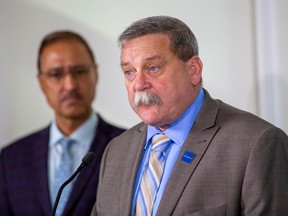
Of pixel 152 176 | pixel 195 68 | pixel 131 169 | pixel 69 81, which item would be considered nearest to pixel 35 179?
pixel 69 81

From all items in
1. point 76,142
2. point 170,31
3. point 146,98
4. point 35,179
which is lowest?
point 35,179

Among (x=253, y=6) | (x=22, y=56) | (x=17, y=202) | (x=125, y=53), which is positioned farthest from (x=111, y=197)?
(x=22, y=56)

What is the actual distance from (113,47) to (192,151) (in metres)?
1.16

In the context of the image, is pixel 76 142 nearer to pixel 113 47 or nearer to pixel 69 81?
pixel 69 81

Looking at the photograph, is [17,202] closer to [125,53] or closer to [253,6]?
[125,53]

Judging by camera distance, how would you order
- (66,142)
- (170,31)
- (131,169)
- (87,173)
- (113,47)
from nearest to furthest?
(170,31) → (131,169) → (87,173) → (66,142) → (113,47)

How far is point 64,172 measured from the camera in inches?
90.4

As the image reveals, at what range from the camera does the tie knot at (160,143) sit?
1679 millimetres

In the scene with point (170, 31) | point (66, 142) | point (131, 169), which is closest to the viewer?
point (170, 31)

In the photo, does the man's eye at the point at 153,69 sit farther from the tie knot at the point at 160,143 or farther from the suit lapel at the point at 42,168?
→ the suit lapel at the point at 42,168

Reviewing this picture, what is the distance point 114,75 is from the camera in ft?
8.45

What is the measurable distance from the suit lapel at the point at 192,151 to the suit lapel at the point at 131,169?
0.18 metres

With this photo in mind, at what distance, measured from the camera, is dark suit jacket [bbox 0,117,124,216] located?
7.23ft

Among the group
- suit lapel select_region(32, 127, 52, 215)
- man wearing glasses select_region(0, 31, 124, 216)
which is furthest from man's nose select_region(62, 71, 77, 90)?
suit lapel select_region(32, 127, 52, 215)
